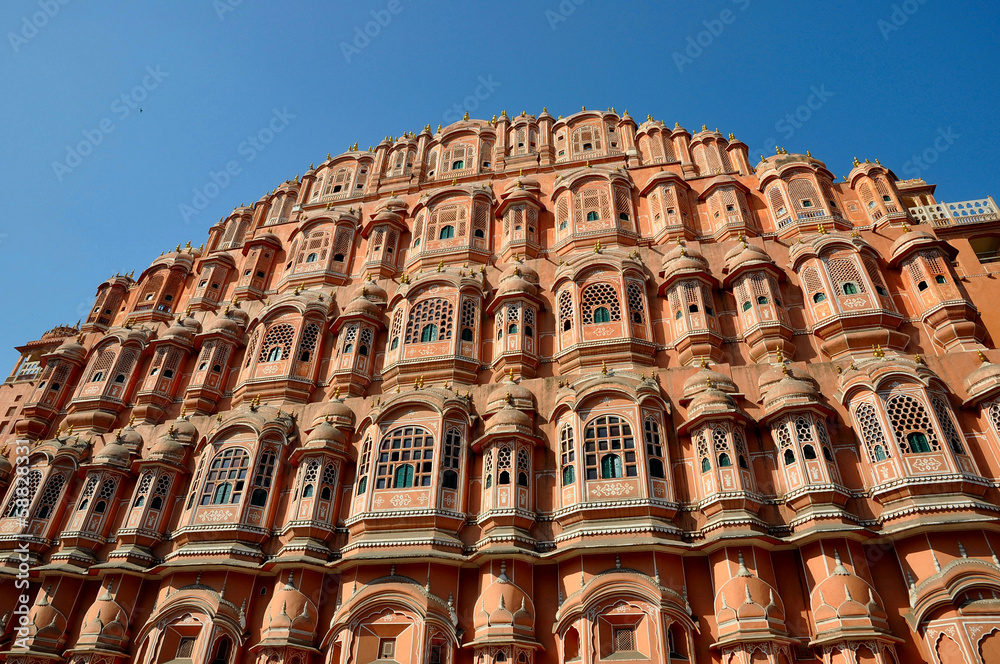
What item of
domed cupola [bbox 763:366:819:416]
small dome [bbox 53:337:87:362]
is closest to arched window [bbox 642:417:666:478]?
domed cupola [bbox 763:366:819:416]

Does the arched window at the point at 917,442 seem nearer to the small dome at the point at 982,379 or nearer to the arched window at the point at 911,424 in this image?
the arched window at the point at 911,424

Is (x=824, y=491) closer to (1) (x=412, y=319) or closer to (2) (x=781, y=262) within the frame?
(2) (x=781, y=262)

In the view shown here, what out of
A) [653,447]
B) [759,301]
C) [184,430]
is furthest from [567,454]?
[184,430]

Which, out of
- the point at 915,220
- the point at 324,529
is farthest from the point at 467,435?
the point at 915,220

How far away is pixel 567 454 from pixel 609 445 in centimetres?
123

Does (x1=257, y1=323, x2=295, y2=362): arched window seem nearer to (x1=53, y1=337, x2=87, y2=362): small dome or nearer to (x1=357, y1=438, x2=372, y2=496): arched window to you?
(x1=357, y1=438, x2=372, y2=496): arched window

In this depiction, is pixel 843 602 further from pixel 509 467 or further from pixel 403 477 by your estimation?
pixel 403 477

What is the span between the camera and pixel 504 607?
16.3 metres

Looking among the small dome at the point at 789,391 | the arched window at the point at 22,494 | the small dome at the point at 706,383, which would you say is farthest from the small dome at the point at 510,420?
the arched window at the point at 22,494

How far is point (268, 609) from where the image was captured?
58.9 ft

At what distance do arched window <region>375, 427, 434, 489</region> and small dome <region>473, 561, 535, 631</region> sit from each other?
140 inches

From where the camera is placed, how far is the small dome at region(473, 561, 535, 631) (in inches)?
633

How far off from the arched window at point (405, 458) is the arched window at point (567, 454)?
381 cm

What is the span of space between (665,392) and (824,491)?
5084mm
